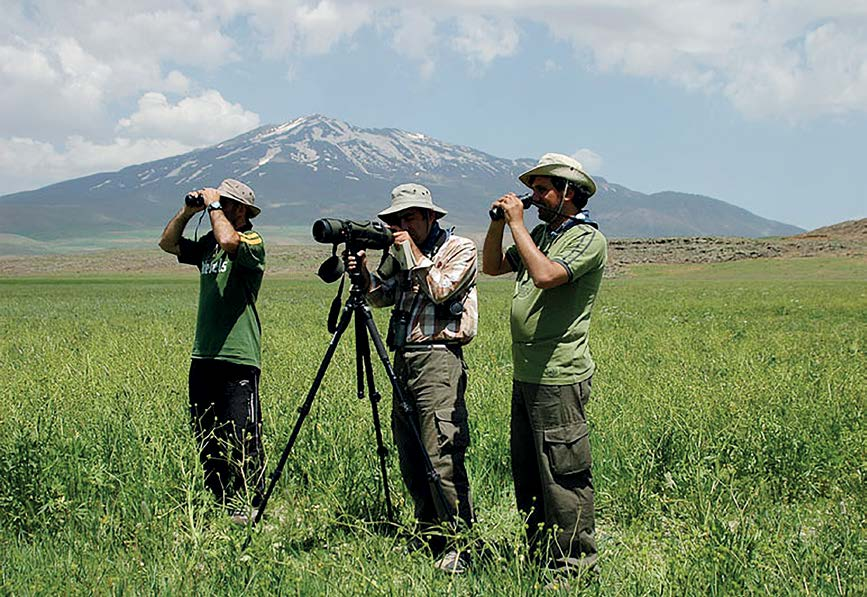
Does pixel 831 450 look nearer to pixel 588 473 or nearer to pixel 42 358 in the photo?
pixel 588 473

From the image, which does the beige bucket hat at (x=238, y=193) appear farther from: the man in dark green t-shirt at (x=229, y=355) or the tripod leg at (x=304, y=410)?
the tripod leg at (x=304, y=410)

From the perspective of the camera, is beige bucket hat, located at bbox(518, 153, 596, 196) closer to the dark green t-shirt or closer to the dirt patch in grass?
the dark green t-shirt

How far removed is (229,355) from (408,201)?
5.12ft

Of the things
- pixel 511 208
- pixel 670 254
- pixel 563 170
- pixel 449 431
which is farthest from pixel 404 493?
pixel 670 254

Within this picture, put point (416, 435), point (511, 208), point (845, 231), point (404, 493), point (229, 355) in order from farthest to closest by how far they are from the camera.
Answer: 1. point (845, 231)
2. point (404, 493)
3. point (229, 355)
4. point (416, 435)
5. point (511, 208)

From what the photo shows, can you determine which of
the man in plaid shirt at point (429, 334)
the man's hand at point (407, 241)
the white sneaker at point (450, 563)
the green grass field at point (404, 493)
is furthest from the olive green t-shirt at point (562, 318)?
the white sneaker at point (450, 563)

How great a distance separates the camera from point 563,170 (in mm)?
3998

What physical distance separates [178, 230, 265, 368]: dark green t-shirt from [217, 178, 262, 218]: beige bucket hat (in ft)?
0.60

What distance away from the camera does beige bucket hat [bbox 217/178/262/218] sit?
195 inches

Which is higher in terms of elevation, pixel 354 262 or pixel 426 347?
pixel 354 262

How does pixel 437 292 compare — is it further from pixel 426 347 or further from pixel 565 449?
pixel 565 449

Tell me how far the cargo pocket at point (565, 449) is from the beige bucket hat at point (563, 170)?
3.91 ft

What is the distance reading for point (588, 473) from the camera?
13.3ft

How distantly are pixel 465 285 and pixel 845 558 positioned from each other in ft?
7.39
